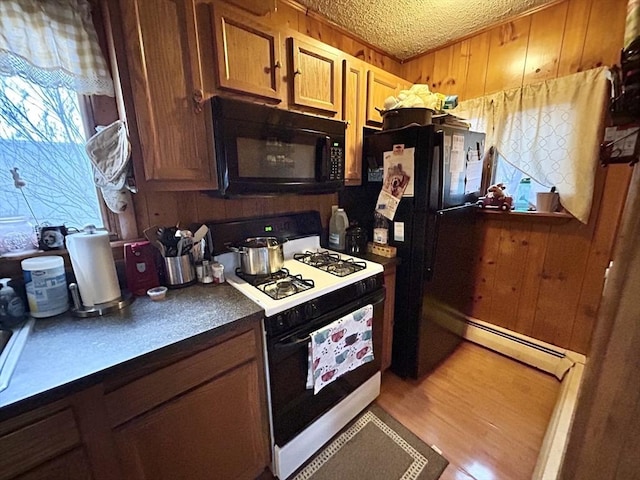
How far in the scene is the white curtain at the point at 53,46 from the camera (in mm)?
930

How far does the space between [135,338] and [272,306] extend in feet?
1.51

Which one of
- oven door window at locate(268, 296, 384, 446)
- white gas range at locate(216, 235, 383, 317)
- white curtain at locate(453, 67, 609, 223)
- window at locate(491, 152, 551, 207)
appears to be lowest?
oven door window at locate(268, 296, 384, 446)

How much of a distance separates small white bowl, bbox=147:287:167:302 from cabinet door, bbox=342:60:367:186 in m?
1.22

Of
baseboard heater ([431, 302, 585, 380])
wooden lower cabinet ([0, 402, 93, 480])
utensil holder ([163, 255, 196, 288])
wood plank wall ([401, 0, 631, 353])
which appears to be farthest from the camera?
baseboard heater ([431, 302, 585, 380])

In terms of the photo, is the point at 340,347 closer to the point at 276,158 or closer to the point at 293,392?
the point at 293,392

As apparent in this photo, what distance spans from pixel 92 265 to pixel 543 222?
8.58 ft

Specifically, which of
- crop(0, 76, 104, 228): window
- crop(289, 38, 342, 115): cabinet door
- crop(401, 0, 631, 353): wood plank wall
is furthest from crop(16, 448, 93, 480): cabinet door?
crop(401, 0, 631, 353): wood plank wall

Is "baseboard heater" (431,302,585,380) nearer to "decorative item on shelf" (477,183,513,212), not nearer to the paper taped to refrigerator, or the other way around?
the paper taped to refrigerator

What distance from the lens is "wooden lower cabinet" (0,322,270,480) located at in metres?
0.68

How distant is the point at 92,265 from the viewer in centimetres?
105

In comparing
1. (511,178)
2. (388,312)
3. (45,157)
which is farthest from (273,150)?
(511,178)

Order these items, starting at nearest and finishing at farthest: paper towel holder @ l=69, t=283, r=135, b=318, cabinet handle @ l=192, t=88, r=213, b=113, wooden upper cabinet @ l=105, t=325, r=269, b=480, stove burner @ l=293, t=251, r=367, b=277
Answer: wooden upper cabinet @ l=105, t=325, r=269, b=480, paper towel holder @ l=69, t=283, r=135, b=318, cabinet handle @ l=192, t=88, r=213, b=113, stove burner @ l=293, t=251, r=367, b=277

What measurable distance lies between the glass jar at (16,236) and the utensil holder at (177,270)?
0.50 m

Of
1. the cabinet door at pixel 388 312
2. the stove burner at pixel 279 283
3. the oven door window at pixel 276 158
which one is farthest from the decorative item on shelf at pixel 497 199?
the stove burner at pixel 279 283
